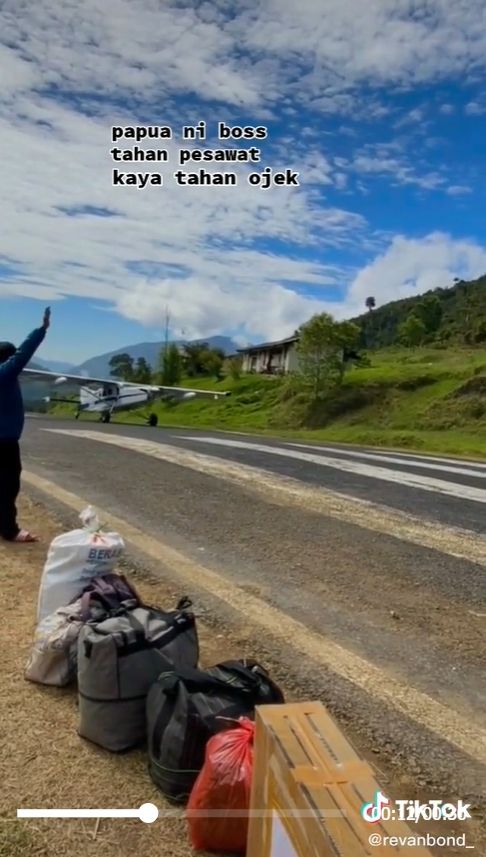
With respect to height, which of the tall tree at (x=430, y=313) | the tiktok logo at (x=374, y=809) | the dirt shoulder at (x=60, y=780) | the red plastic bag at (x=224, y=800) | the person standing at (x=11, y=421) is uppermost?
the tall tree at (x=430, y=313)

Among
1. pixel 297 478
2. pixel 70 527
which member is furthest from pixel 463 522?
pixel 70 527

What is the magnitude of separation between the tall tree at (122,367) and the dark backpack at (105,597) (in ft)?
285

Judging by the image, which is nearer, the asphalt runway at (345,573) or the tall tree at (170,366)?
the asphalt runway at (345,573)

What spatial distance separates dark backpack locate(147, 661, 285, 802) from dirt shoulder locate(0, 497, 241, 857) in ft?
0.36

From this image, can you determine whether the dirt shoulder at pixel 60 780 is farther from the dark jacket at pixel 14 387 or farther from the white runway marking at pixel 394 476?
the white runway marking at pixel 394 476

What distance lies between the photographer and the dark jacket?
561 cm

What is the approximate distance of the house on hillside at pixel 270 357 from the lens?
68.3 meters

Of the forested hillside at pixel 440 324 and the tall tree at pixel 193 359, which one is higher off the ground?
the forested hillside at pixel 440 324

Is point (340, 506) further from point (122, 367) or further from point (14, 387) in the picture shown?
point (122, 367)

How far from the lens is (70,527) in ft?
22.0

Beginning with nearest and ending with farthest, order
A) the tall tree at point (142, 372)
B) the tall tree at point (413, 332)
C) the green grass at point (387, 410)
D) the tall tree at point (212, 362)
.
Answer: the green grass at point (387, 410)
the tall tree at point (413, 332)
the tall tree at point (212, 362)
the tall tree at point (142, 372)

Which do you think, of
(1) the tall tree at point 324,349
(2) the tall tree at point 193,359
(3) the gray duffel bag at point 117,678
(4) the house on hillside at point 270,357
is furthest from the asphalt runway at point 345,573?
(2) the tall tree at point 193,359

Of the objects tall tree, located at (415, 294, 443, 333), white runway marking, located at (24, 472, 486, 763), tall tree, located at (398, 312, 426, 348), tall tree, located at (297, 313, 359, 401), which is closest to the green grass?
tall tree, located at (297, 313, 359, 401)

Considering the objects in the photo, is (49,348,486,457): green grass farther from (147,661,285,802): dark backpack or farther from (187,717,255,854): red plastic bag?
(187,717,255,854): red plastic bag
